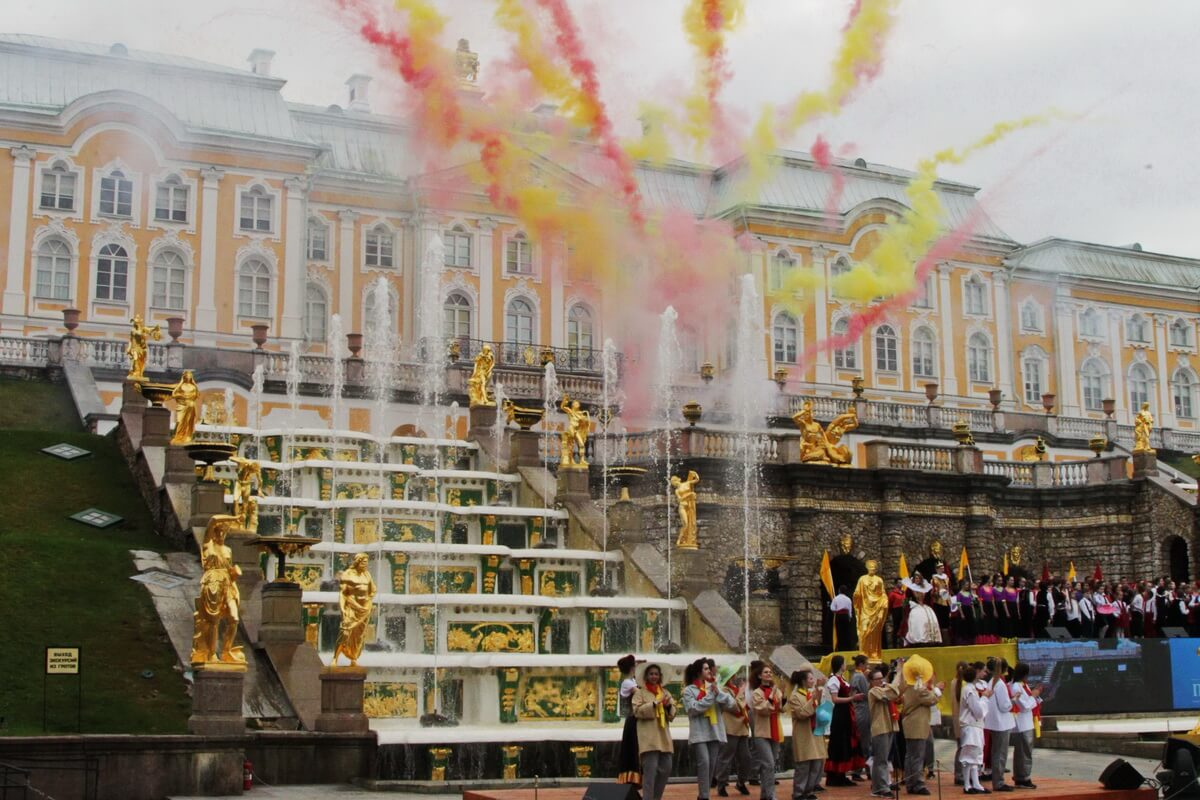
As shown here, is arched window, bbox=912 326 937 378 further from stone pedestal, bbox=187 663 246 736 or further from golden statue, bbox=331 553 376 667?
stone pedestal, bbox=187 663 246 736

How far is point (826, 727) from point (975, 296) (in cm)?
5353

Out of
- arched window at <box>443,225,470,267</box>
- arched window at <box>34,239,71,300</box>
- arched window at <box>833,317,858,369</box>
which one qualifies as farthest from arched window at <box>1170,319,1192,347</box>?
arched window at <box>34,239,71,300</box>

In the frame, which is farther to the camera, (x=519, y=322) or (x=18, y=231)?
(x=519, y=322)

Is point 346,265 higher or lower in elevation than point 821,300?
higher

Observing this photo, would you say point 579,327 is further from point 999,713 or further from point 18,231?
point 999,713

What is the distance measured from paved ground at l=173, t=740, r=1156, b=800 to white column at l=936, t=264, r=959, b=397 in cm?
4308

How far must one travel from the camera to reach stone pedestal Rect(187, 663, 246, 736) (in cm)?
2073

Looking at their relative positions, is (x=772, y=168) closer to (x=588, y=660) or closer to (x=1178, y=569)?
(x=1178, y=569)

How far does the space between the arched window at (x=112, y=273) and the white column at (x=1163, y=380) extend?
44.2 metres

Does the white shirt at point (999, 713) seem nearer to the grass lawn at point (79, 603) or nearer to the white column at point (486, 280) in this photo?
the grass lawn at point (79, 603)

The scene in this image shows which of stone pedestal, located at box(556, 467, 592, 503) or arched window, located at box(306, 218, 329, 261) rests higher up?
arched window, located at box(306, 218, 329, 261)

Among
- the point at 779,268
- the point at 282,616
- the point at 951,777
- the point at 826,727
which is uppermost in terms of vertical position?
the point at 779,268

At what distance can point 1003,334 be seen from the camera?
71.2 meters

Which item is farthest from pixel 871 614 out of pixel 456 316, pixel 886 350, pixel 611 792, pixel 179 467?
pixel 886 350
